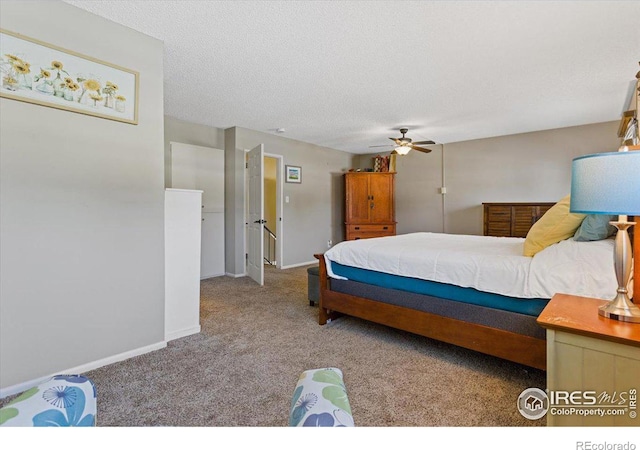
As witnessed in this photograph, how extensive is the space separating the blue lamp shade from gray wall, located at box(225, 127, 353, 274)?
4435 mm

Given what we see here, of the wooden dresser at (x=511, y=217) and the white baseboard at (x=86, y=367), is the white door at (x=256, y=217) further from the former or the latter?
the wooden dresser at (x=511, y=217)

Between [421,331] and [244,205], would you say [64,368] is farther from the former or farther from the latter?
[244,205]

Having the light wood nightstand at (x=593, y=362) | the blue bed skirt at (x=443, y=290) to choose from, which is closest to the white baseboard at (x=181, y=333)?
the blue bed skirt at (x=443, y=290)

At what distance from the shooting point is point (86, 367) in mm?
2068

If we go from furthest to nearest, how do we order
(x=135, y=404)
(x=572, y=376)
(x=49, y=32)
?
(x=49, y=32), (x=135, y=404), (x=572, y=376)

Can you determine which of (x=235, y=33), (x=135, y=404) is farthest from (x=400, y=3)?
(x=135, y=404)

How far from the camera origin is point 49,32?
1933 millimetres

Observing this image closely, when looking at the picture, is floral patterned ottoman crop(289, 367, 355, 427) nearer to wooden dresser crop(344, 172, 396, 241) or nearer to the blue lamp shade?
the blue lamp shade

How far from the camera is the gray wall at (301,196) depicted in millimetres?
5035

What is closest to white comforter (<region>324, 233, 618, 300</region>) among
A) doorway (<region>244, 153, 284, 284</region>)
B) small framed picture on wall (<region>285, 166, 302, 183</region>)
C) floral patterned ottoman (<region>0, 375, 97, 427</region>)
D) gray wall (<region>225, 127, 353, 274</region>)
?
floral patterned ottoman (<region>0, 375, 97, 427</region>)

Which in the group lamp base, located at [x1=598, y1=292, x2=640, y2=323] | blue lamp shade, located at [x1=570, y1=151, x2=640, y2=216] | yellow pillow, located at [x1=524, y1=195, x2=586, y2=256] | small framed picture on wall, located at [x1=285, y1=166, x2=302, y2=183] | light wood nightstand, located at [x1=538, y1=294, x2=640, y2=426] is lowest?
light wood nightstand, located at [x1=538, y1=294, x2=640, y2=426]

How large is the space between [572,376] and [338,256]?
1861 mm

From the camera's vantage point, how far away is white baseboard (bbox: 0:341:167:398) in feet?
5.94

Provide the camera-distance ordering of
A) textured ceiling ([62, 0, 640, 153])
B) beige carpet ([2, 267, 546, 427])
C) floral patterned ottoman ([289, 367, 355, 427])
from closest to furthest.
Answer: floral patterned ottoman ([289, 367, 355, 427]) < beige carpet ([2, 267, 546, 427]) < textured ceiling ([62, 0, 640, 153])
